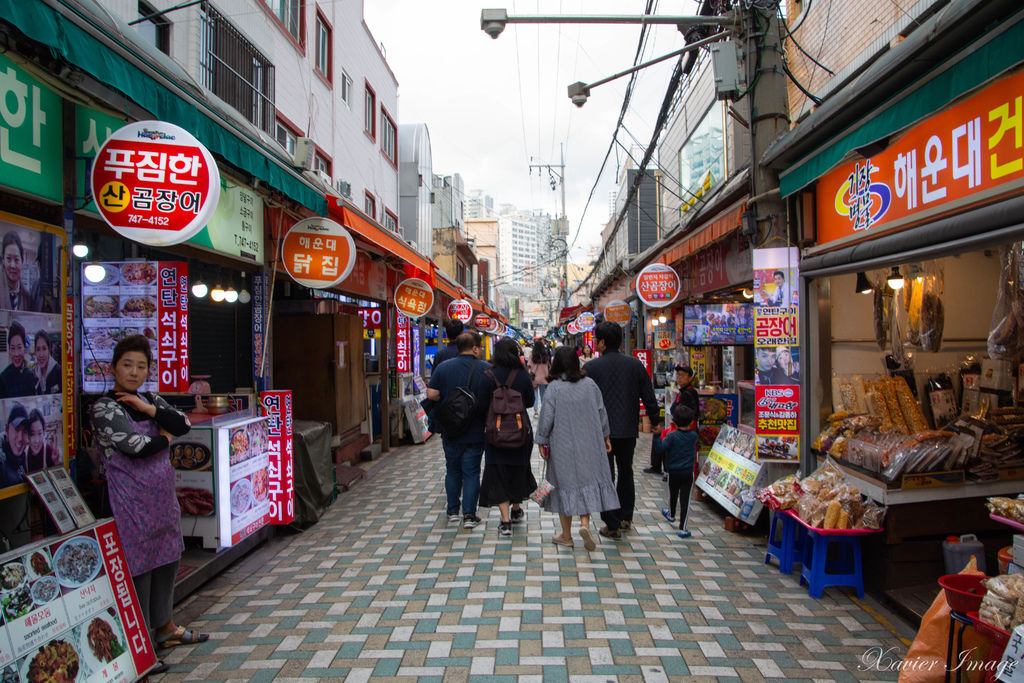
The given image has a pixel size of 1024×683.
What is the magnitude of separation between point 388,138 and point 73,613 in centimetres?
1924

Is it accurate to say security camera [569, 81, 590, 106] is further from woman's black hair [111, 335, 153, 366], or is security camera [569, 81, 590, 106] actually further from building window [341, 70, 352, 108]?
building window [341, 70, 352, 108]

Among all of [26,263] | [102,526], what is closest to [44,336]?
[26,263]

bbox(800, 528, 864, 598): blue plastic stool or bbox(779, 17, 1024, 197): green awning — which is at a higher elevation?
bbox(779, 17, 1024, 197): green awning

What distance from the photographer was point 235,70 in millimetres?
9656

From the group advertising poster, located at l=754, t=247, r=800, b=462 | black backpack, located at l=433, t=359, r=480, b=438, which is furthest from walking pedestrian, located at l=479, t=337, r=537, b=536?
advertising poster, located at l=754, t=247, r=800, b=462

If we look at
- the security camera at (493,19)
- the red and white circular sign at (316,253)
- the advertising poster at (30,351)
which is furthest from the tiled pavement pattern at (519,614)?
the security camera at (493,19)

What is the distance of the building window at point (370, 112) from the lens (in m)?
17.5

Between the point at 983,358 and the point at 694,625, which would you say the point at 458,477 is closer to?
the point at 694,625

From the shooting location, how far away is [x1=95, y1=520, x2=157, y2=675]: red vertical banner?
3197 mm

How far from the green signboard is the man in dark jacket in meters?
4.69

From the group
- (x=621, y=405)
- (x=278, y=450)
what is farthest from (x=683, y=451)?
(x=278, y=450)

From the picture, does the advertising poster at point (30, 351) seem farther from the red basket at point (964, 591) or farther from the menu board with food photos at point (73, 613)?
the red basket at point (964, 591)

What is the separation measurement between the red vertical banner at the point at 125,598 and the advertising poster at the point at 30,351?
551 millimetres

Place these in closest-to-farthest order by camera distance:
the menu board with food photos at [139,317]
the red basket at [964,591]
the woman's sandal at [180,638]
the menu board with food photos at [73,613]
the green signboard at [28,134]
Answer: the menu board with food photos at [73,613] → the red basket at [964,591] → the green signboard at [28,134] → the woman's sandal at [180,638] → the menu board with food photos at [139,317]
